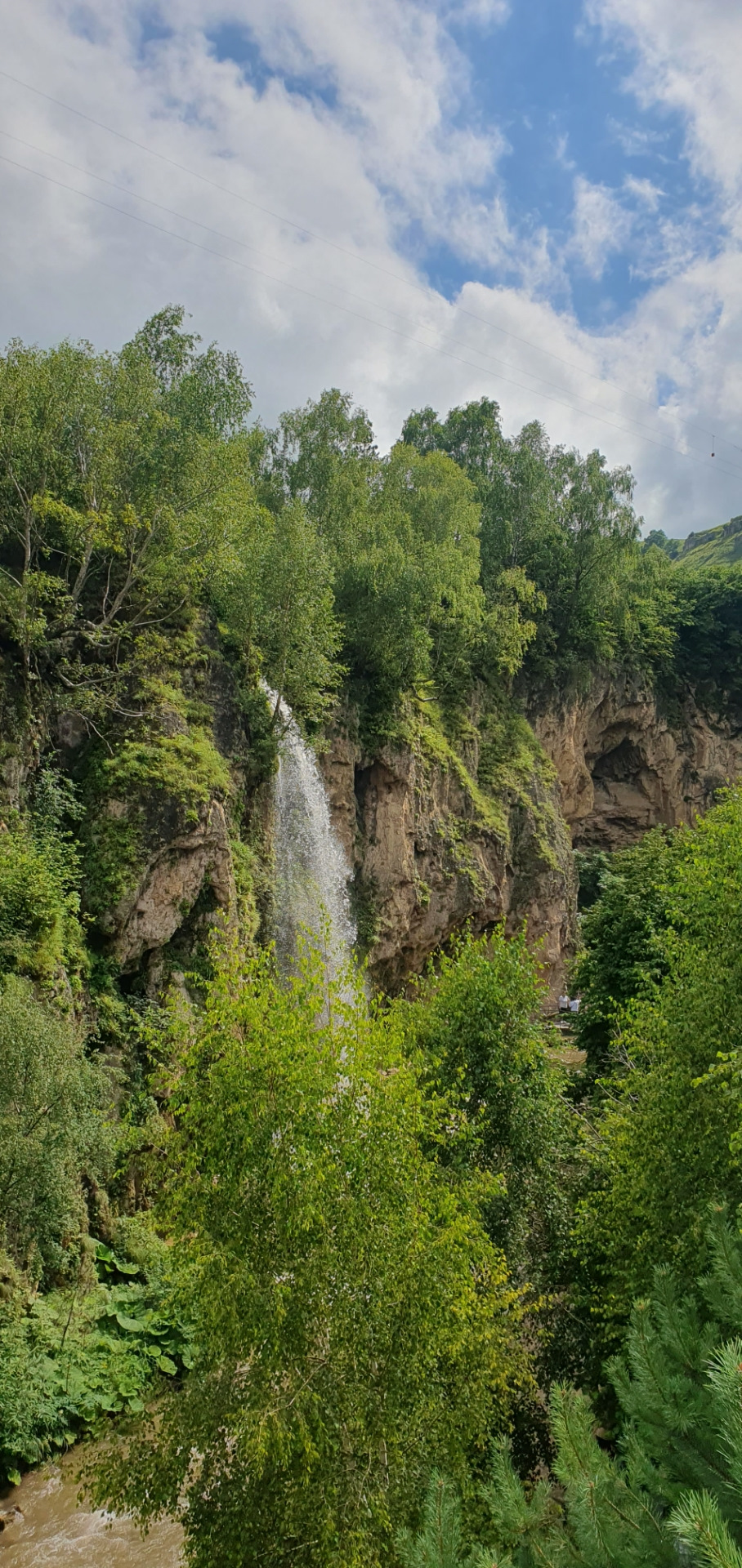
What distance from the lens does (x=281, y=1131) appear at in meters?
9.15

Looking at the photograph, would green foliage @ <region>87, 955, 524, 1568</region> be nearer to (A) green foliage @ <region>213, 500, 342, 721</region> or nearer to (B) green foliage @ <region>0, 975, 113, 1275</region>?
(B) green foliage @ <region>0, 975, 113, 1275</region>

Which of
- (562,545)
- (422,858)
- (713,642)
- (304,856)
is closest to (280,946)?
(304,856)

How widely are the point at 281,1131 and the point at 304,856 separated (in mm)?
20775

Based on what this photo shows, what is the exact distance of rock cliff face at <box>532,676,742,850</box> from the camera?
54188mm

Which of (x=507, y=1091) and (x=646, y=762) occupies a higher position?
(x=646, y=762)

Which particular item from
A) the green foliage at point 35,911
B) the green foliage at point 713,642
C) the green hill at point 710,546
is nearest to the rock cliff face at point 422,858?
the green foliage at point 35,911

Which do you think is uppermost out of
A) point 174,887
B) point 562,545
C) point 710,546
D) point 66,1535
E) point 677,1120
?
point 710,546

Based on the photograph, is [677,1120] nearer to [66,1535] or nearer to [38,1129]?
[38,1129]

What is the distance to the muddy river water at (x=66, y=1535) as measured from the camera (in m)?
12.2

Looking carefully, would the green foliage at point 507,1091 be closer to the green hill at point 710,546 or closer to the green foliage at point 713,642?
the green foliage at point 713,642

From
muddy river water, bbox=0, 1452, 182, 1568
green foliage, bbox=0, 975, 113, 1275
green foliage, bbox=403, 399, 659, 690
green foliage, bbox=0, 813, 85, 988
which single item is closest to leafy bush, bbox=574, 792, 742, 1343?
muddy river water, bbox=0, 1452, 182, 1568

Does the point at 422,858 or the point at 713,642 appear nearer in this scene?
the point at 422,858

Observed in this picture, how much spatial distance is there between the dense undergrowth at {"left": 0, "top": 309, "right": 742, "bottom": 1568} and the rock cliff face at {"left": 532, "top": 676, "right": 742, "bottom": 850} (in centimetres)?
2333

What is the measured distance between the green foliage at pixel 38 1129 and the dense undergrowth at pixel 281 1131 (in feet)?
0.22
